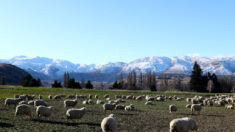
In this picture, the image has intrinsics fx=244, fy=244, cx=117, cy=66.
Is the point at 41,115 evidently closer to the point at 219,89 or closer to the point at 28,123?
the point at 28,123

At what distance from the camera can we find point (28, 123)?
19406 millimetres

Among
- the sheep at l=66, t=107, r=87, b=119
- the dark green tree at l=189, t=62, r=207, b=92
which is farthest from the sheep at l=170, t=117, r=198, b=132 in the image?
the dark green tree at l=189, t=62, r=207, b=92

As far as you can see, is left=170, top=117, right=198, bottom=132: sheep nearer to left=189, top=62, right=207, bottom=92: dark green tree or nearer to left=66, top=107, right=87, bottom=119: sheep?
left=66, top=107, right=87, bottom=119: sheep

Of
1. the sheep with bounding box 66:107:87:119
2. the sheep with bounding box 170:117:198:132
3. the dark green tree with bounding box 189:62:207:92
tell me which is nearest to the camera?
the sheep with bounding box 170:117:198:132

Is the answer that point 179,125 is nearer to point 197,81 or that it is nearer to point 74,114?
point 74,114

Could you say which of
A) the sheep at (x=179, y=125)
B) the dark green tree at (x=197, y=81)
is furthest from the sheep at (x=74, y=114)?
the dark green tree at (x=197, y=81)

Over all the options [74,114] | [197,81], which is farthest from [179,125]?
[197,81]

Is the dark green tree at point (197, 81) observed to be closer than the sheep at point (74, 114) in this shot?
No

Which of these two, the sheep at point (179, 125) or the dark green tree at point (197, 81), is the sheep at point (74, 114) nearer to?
the sheep at point (179, 125)

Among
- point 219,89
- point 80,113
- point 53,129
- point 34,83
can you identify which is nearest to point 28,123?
point 53,129

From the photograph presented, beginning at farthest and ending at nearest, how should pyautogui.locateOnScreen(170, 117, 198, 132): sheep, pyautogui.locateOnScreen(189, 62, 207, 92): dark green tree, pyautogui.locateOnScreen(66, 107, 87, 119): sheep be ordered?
pyautogui.locateOnScreen(189, 62, 207, 92): dark green tree, pyautogui.locateOnScreen(66, 107, 87, 119): sheep, pyautogui.locateOnScreen(170, 117, 198, 132): sheep

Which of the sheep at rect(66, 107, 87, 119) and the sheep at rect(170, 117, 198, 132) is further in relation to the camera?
the sheep at rect(66, 107, 87, 119)

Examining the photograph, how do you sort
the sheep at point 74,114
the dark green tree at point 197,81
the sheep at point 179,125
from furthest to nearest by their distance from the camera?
1. the dark green tree at point 197,81
2. the sheep at point 74,114
3. the sheep at point 179,125

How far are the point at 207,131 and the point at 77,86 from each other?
96035 millimetres
